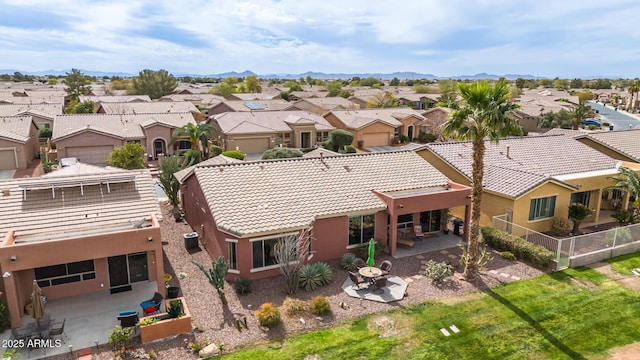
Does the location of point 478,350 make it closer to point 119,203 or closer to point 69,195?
point 119,203

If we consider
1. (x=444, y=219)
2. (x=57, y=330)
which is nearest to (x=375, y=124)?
(x=444, y=219)

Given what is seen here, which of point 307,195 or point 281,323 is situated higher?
point 307,195

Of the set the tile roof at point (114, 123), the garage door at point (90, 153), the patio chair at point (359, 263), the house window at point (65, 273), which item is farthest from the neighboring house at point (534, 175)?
the garage door at point (90, 153)

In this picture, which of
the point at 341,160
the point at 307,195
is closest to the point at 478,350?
the point at 307,195

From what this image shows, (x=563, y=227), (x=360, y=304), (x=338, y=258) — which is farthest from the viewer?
(x=563, y=227)

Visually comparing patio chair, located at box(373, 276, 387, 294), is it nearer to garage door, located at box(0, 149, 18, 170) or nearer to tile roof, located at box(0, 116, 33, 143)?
tile roof, located at box(0, 116, 33, 143)

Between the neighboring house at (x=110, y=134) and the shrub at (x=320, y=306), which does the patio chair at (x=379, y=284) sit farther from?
the neighboring house at (x=110, y=134)

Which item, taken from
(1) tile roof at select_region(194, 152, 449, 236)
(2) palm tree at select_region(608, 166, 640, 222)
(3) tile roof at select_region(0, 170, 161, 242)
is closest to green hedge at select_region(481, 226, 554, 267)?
(1) tile roof at select_region(194, 152, 449, 236)
